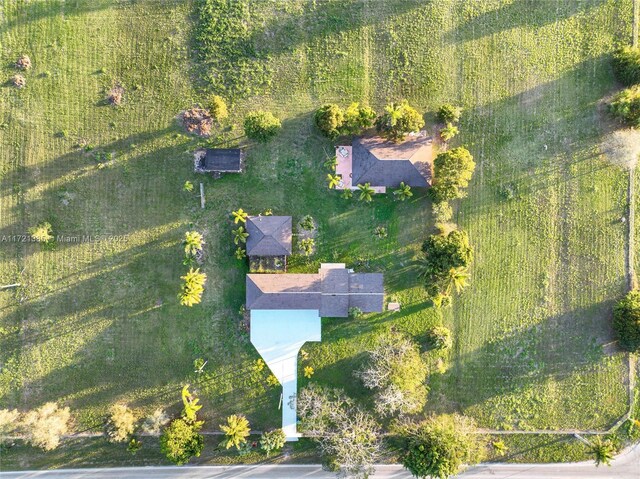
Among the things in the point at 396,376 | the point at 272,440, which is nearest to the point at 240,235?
the point at 272,440

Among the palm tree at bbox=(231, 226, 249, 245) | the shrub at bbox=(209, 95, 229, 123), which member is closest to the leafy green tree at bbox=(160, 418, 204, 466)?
the palm tree at bbox=(231, 226, 249, 245)

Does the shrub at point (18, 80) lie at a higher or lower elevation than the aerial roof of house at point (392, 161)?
higher

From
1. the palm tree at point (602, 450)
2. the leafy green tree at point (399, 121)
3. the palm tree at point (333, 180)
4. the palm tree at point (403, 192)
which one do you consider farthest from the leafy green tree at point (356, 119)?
the palm tree at point (602, 450)

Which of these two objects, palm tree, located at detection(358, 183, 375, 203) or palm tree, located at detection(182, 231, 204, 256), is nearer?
palm tree, located at detection(182, 231, 204, 256)

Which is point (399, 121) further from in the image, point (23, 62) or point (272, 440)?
point (23, 62)

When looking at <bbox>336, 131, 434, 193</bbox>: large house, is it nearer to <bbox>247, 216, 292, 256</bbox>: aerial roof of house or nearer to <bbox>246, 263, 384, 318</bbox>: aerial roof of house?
<bbox>247, 216, 292, 256</bbox>: aerial roof of house

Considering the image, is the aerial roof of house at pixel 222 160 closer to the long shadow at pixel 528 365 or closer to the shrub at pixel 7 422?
the long shadow at pixel 528 365
